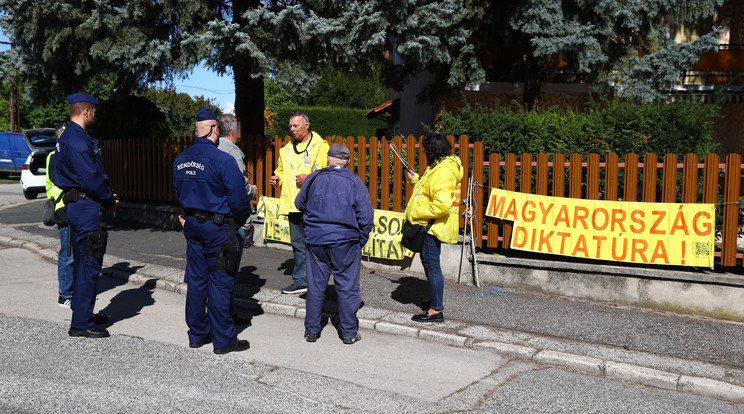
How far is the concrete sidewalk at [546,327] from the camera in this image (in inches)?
194

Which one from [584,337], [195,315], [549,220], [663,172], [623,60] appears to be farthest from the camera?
[623,60]

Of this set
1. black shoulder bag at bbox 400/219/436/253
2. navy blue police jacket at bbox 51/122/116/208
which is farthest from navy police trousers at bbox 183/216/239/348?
black shoulder bag at bbox 400/219/436/253

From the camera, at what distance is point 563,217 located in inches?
A: 289

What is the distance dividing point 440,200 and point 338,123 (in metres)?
32.8

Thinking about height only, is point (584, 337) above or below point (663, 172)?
below

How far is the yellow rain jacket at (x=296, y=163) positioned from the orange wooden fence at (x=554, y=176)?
1.63 metres

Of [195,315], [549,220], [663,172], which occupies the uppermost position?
[663,172]

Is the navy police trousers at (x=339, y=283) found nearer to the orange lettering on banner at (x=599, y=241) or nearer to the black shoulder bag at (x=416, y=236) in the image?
the black shoulder bag at (x=416, y=236)

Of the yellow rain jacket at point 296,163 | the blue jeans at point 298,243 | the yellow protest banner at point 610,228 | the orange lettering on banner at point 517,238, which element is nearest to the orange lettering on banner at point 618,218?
the yellow protest banner at point 610,228

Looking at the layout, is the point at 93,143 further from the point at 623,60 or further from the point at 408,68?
the point at 623,60

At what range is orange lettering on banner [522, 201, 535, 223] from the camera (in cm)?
753

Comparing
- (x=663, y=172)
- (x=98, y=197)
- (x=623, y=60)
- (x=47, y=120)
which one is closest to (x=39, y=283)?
(x=98, y=197)

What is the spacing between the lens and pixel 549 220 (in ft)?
24.3

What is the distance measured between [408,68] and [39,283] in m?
7.69
